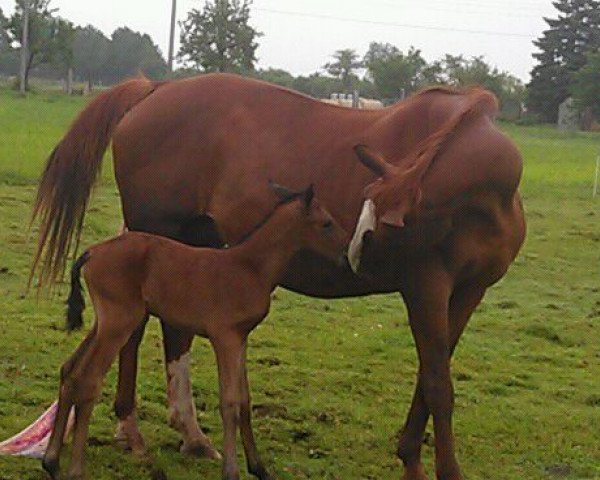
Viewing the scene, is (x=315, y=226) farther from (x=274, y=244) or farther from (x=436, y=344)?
(x=436, y=344)

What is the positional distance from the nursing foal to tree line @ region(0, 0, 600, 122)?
101 ft

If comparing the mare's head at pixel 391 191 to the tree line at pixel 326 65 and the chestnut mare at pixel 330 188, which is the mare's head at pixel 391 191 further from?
the tree line at pixel 326 65

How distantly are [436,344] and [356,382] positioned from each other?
7.87 feet

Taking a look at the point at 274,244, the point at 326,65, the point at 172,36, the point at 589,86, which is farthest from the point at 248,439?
the point at 326,65

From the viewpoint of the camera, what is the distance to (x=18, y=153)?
18922mm

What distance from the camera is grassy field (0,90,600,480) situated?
17.1 ft

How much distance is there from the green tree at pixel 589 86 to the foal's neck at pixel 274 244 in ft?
183

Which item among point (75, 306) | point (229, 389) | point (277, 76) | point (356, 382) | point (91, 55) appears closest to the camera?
point (229, 389)

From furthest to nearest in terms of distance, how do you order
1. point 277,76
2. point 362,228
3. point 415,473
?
point 277,76 → point 415,473 → point 362,228

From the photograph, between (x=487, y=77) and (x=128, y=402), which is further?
(x=487, y=77)

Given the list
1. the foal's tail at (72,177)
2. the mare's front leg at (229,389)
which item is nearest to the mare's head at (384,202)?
the mare's front leg at (229,389)

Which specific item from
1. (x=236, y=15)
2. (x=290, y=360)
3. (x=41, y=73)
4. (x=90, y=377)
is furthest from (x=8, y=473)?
(x=41, y=73)

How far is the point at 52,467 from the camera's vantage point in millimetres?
4324

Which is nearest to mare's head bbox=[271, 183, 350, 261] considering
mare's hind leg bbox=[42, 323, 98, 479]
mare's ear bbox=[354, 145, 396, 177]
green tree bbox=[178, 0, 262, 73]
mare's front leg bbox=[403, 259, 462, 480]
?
mare's ear bbox=[354, 145, 396, 177]
